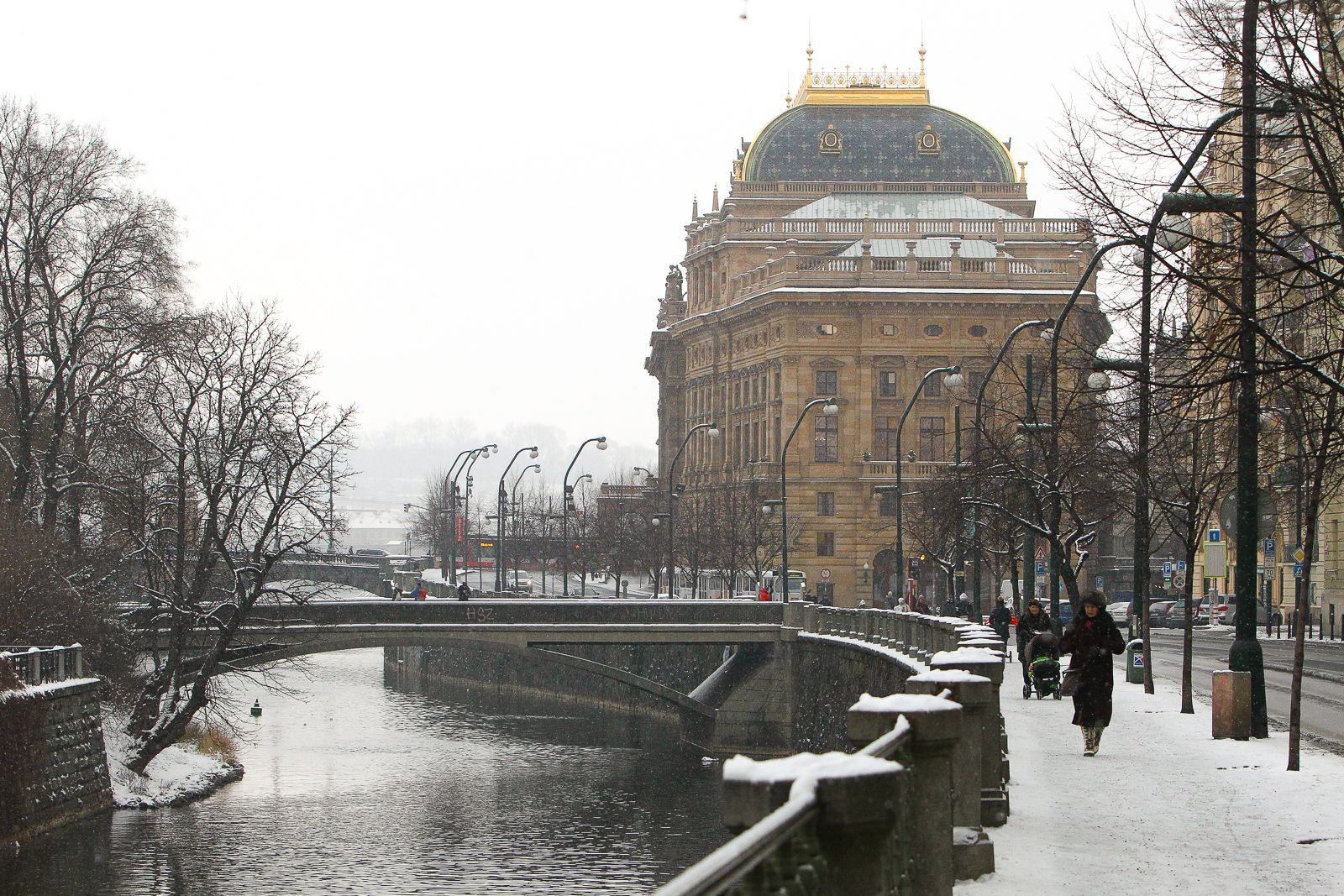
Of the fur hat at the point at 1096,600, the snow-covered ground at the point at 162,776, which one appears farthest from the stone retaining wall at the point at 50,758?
the fur hat at the point at 1096,600

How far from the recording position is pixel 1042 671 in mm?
29422

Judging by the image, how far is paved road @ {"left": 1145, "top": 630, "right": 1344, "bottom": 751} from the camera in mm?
27891

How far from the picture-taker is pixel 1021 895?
12.1m

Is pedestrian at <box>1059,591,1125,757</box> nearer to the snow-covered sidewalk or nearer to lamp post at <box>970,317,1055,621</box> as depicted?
the snow-covered sidewalk

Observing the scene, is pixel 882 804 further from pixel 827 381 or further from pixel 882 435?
pixel 882 435

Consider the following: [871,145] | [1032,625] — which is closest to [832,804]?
[1032,625]

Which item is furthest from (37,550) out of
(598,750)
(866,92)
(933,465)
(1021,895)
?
(866,92)

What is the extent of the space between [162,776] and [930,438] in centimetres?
6512

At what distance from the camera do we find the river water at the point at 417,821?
1394 inches

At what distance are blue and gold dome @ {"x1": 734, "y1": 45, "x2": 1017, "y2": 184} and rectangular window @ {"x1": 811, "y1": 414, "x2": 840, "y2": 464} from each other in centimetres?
1789

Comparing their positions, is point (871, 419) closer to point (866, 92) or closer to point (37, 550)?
point (866, 92)

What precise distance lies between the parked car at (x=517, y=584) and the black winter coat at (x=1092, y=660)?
253 feet

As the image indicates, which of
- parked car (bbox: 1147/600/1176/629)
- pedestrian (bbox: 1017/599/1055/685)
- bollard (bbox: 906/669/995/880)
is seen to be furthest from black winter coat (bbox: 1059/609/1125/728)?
parked car (bbox: 1147/600/1176/629)

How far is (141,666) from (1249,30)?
4136 cm
